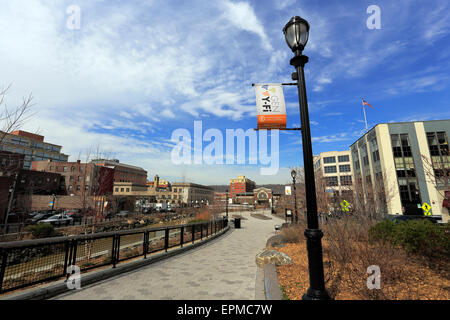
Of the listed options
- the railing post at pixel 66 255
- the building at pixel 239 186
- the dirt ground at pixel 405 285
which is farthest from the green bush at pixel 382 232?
the building at pixel 239 186

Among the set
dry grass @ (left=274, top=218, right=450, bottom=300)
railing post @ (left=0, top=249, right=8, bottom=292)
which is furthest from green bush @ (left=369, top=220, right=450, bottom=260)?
railing post @ (left=0, top=249, right=8, bottom=292)

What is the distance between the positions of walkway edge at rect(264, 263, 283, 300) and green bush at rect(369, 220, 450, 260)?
15.6ft

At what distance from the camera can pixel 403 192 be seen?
115ft

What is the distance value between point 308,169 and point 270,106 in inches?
71.3

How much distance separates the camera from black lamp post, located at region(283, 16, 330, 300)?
331 centimetres

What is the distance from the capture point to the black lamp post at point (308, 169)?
130 inches

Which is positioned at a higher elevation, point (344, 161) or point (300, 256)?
point (344, 161)

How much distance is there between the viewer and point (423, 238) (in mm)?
6723

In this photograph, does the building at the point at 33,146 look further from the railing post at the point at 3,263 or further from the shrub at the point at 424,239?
the shrub at the point at 424,239

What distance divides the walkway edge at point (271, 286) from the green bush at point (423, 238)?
4.74 meters

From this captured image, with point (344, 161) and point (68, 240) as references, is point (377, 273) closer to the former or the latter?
point (68, 240)
